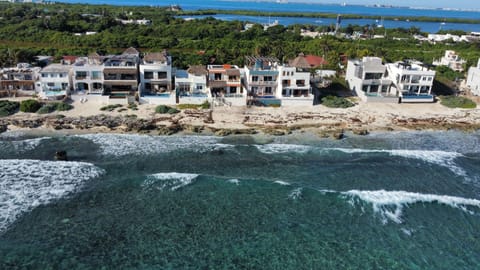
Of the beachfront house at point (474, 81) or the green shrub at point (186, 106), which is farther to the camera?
the beachfront house at point (474, 81)

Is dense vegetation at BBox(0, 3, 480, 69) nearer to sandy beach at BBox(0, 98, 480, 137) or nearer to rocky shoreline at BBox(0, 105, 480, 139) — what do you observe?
sandy beach at BBox(0, 98, 480, 137)

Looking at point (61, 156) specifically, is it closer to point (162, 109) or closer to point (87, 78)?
point (162, 109)

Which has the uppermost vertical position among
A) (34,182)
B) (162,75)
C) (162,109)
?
(162,75)

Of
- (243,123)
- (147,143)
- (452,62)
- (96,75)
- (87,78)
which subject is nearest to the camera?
(147,143)

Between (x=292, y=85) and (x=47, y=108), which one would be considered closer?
(x=47, y=108)

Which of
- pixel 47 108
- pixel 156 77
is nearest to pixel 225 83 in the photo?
pixel 156 77

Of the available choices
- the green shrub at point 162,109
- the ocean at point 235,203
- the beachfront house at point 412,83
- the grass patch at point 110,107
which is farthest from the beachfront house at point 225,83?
the beachfront house at point 412,83

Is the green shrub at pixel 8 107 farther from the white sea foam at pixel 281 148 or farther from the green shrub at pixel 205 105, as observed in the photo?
the white sea foam at pixel 281 148

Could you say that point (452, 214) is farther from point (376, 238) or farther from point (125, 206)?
point (125, 206)
